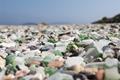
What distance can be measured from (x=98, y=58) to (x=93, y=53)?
23cm

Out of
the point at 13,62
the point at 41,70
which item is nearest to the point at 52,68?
the point at 41,70

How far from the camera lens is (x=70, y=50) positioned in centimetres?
433

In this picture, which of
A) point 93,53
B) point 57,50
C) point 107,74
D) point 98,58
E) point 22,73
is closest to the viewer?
point 107,74

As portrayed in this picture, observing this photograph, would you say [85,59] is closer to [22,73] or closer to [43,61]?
[43,61]

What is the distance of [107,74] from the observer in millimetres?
2830

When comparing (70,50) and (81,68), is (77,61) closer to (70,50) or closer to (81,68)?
(81,68)

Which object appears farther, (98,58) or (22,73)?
(98,58)

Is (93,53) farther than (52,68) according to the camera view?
Yes

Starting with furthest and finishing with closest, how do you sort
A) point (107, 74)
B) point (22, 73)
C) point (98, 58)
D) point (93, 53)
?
point (93, 53)
point (98, 58)
point (22, 73)
point (107, 74)

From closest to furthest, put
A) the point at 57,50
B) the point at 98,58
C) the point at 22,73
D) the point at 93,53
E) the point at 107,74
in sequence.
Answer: the point at 107,74 < the point at 22,73 < the point at 98,58 < the point at 93,53 < the point at 57,50

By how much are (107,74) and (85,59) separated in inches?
28.1

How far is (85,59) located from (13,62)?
0.68 meters

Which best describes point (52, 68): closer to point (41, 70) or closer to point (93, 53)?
point (41, 70)

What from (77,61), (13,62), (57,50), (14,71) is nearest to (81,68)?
(77,61)
